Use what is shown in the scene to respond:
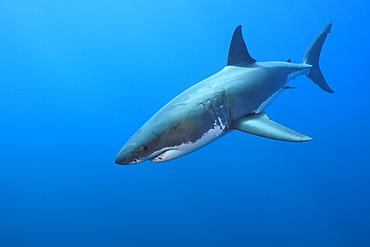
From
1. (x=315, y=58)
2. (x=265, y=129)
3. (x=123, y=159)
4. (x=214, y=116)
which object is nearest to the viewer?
(x=123, y=159)

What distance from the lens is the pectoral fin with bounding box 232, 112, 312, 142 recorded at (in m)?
1.61

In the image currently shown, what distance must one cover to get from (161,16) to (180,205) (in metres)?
14.1

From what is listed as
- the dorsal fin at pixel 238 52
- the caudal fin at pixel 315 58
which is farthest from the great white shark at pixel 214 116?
the caudal fin at pixel 315 58

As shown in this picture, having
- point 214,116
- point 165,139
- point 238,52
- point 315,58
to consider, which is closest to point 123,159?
point 165,139

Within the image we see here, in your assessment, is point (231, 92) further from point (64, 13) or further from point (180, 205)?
point (64, 13)

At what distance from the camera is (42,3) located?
12391mm

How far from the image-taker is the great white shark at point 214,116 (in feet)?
5.46

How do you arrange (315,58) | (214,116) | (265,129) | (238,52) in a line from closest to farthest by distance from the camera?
(265,129), (214,116), (238,52), (315,58)

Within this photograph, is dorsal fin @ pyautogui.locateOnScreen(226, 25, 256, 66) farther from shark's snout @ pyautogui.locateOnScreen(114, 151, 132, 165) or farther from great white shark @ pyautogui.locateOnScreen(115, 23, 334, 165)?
shark's snout @ pyautogui.locateOnScreen(114, 151, 132, 165)

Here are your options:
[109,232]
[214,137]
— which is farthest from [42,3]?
[214,137]

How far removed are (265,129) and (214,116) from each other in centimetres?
49

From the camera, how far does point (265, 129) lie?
1745mm

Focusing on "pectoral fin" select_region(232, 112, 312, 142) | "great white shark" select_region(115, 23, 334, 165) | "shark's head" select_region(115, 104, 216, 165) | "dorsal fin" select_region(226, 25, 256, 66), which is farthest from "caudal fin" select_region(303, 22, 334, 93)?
"shark's head" select_region(115, 104, 216, 165)

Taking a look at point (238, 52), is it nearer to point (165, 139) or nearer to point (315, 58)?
point (165, 139)
